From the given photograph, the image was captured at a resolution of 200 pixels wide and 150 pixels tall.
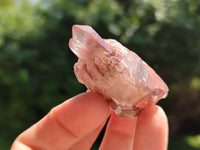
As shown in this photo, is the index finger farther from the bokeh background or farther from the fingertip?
the bokeh background

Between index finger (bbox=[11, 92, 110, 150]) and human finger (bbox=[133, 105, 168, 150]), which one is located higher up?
index finger (bbox=[11, 92, 110, 150])

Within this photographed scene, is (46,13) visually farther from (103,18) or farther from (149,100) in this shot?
(149,100)

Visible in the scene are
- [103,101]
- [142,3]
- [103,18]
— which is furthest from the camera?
[142,3]

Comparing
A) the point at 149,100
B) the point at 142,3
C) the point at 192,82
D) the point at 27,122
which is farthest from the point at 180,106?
the point at 149,100

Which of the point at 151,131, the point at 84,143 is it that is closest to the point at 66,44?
the point at 84,143

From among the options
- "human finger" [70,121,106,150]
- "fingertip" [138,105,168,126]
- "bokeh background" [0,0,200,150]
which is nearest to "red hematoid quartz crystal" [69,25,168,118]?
"fingertip" [138,105,168,126]

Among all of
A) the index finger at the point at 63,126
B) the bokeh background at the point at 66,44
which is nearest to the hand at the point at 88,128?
the index finger at the point at 63,126

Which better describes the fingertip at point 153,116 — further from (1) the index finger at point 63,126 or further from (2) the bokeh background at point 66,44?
(2) the bokeh background at point 66,44
